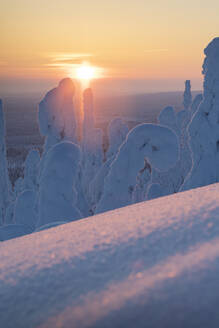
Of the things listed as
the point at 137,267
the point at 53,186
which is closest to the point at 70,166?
the point at 53,186

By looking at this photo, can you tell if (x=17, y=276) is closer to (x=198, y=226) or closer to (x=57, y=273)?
(x=57, y=273)

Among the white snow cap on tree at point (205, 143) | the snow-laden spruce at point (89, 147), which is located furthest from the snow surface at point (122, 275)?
the snow-laden spruce at point (89, 147)

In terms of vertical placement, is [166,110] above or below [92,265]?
above

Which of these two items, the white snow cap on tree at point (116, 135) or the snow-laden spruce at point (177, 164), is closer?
the snow-laden spruce at point (177, 164)

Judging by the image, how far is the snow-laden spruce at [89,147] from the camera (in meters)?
25.3

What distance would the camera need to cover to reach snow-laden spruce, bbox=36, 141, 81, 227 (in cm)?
900

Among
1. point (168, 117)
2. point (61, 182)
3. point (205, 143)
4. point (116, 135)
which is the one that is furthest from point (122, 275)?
point (168, 117)

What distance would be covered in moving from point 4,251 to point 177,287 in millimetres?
920

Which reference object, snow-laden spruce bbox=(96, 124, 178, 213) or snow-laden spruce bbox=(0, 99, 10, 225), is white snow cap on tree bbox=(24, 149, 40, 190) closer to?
snow-laden spruce bbox=(0, 99, 10, 225)

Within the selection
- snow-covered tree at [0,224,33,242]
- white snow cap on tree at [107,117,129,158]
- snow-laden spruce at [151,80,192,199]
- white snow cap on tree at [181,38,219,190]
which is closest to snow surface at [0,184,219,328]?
white snow cap on tree at [181,38,219,190]

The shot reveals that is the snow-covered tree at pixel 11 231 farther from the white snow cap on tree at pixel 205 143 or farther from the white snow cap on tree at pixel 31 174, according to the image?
the white snow cap on tree at pixel 31 174

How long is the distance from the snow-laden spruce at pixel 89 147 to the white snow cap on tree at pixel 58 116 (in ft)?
29.2

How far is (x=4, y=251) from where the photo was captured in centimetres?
142

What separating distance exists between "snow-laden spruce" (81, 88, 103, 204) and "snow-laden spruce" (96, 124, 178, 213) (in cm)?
1505
